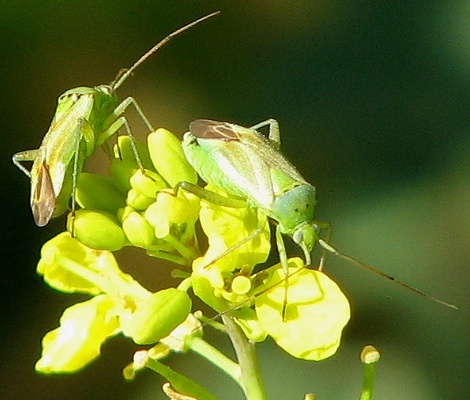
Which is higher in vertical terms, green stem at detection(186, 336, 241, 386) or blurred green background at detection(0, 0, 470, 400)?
green stem at detection(186, 336, 241, 386)

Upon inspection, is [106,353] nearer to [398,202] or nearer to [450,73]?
[398,202]

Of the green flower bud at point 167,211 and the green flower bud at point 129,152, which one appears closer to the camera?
the green flower bud at point 167,211

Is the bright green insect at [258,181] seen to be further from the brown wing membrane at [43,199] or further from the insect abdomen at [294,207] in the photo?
the brown wing membrane at [43,199]

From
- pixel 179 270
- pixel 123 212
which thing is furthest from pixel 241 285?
pixel 123 212

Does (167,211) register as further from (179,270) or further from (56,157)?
(56,157)

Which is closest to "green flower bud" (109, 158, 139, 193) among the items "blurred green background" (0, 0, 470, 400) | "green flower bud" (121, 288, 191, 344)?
"green flower bud" (121, 288, 191, 344)

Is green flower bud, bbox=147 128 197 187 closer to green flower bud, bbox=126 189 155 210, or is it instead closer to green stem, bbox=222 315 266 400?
green flower bud, bbox=126 189 155 210

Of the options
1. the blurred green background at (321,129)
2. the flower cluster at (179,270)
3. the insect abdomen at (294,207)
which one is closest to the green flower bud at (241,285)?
the flower cluster at (179,270)

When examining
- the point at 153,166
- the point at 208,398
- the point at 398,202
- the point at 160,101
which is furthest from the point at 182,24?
the point at 208,398
